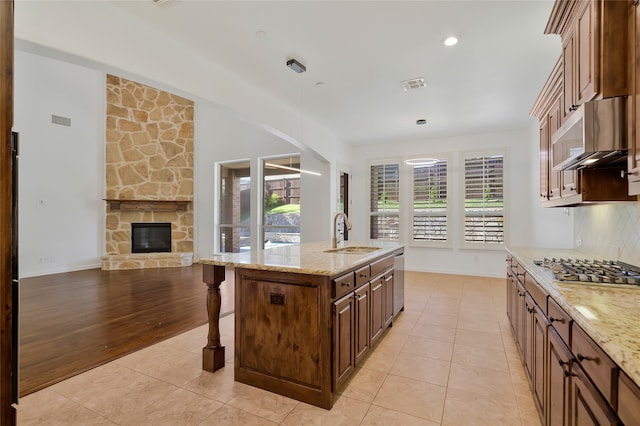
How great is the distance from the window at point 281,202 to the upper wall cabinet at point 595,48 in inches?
207

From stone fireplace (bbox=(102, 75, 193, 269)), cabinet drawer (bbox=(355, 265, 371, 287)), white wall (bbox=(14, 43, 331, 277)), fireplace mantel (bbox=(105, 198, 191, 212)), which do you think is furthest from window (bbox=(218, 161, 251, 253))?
cabinet drawer (bbox=(355, 265, 371, 287))

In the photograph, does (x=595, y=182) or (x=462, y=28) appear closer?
(x=595, y=182)

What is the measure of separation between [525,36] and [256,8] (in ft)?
8.07

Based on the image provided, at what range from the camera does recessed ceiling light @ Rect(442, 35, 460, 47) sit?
2926mm

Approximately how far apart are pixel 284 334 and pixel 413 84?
3356 millimetres

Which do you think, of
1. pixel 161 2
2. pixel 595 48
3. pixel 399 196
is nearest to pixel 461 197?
pixel 399 196

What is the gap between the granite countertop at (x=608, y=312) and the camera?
36.2 inches

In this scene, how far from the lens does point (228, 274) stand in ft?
21.4

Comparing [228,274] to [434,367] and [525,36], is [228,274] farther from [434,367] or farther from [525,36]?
[525,36]

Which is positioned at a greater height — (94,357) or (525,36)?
(525,36)

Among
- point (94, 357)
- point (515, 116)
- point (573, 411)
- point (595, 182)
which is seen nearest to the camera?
point (573, 411)

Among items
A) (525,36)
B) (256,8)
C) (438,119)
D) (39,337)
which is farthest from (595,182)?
(39,337)

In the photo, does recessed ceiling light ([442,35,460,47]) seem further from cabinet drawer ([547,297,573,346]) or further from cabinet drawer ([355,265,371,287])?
cabinet drawer ([547,297,573,346])

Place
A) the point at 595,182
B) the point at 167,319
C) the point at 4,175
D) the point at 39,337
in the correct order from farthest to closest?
the point at 167,319, the point at 39,337, the point at 595,182, the point at 4,175
